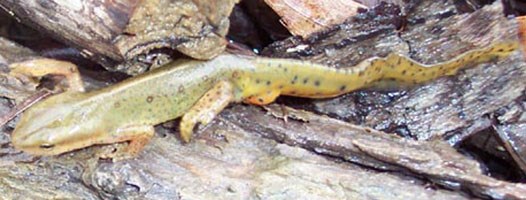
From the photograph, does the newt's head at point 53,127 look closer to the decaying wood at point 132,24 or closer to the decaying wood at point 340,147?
the decaying wood at point 340,147

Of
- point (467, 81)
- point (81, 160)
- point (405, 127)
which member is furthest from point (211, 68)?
point (467, 81)

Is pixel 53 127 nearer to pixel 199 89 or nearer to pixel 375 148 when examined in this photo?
pixel 199 89

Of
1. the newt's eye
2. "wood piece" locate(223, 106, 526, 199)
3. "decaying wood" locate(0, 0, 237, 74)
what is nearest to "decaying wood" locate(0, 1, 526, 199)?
"wood piece" locate(223, 106, 526, 199)

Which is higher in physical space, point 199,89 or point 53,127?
point 199,89

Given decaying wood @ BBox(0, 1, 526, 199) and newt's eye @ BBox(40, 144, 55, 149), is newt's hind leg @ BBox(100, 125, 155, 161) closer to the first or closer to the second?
decaying wood @ BBox(0, 1, 526, 199)

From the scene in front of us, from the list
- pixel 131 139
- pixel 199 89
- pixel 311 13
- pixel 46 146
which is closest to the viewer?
pixel 46 146

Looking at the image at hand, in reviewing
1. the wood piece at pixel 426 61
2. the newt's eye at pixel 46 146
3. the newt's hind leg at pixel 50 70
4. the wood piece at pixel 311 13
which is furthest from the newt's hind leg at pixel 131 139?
the wood piece at pixel 311 13

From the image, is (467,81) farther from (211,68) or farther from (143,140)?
(143,140)

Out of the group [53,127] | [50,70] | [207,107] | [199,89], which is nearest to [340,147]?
[207,107]

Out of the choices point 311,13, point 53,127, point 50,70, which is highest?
point 311,13
